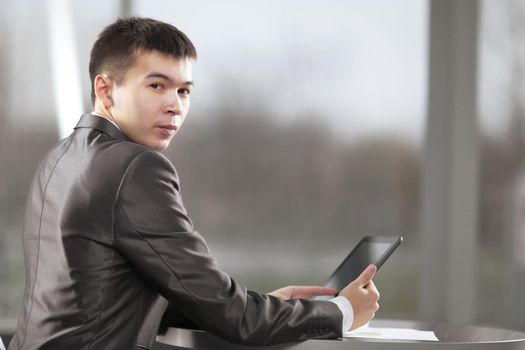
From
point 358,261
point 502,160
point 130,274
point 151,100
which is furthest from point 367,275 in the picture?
point 502,160

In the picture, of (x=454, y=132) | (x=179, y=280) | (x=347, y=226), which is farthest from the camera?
(x=347, y=226)

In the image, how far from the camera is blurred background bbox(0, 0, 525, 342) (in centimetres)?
425

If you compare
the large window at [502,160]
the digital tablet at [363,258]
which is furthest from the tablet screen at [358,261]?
the large window at [502,160]

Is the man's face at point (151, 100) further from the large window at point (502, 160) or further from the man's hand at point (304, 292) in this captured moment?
the large window at point (502, 160)

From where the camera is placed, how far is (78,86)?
15.0 ft

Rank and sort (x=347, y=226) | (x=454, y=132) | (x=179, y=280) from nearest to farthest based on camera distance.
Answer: (x=179, y=280) < (x=454, y=132) < (x=347, y=226)

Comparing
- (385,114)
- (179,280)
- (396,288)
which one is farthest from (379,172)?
(179,280)

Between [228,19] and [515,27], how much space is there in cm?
144

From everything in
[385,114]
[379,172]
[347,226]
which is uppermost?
[385,114]

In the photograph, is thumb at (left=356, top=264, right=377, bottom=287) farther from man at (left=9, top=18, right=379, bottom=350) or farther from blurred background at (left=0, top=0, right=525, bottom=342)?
blurred background at (left=0, top=0, right=525, bottom=342)

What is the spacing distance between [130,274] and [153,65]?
0.45m

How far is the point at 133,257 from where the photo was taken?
1.70 meters

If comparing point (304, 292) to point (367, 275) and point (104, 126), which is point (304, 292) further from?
point (104, 126)

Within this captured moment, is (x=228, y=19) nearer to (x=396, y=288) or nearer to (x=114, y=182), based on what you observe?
(x=396, y=288)
